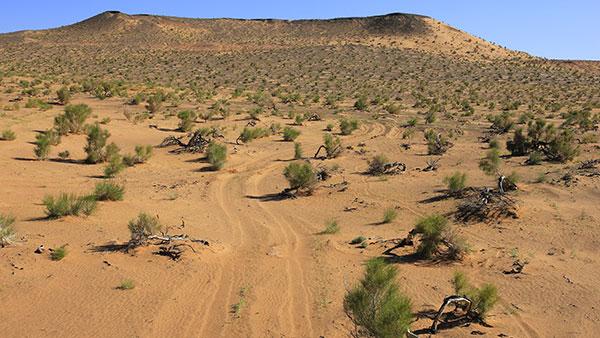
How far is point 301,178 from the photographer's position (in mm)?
14781

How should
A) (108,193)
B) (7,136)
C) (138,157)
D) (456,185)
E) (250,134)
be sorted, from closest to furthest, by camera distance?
(108,193) < (456,185) < (138,157) < (7,136) < (250,134)

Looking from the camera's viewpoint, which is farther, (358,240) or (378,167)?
(378,167)

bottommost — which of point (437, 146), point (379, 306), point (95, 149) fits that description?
point (437, 146)

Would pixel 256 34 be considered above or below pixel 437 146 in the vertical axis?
above

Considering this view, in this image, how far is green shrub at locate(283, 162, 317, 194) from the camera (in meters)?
14.8

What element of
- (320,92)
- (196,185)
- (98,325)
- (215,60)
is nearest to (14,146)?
(196,185)

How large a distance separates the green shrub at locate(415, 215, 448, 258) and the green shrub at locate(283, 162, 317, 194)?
521 centimetres

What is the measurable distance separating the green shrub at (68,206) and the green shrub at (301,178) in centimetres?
521

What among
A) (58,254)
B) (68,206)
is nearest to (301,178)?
(68,206)

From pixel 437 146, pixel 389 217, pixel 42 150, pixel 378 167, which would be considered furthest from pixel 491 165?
pixel 42 150

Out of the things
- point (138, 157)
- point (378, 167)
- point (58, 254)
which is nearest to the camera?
point (58, 254)

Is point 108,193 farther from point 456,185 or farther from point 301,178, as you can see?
point 456,185

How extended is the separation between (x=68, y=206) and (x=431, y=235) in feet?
24.5

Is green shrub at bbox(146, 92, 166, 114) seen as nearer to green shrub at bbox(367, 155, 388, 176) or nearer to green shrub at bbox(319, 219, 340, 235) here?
green shrub at bbox(367, 155, 388, 176)
